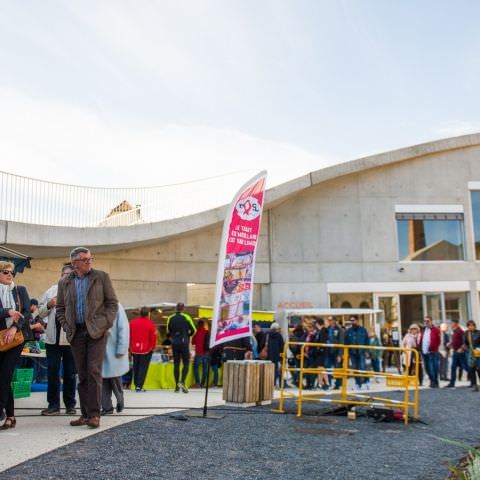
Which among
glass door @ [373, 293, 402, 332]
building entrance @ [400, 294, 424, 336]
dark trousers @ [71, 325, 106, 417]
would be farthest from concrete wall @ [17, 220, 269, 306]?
dark trousers @ [71, 325, 106, 417]

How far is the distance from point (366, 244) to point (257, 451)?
19.4 metres

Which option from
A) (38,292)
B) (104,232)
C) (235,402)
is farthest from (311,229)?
(235,402)

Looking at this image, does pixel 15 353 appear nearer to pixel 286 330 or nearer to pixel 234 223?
pixel 234 223

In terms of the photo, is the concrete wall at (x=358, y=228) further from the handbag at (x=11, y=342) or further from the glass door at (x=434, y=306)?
the handbag at (x=11, y=342)

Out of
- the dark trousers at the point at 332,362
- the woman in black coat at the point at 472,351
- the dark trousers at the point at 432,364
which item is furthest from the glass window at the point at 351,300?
the woman in black coat at the point at 472,351

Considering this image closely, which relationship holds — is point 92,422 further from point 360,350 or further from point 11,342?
point 360,350

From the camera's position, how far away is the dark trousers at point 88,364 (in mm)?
5906

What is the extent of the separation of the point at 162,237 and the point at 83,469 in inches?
632

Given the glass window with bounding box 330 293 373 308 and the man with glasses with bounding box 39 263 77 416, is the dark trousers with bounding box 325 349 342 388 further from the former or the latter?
the glass window with bounding box 330 293 373 308

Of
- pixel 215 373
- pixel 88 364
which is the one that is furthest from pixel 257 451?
pixel 215 373

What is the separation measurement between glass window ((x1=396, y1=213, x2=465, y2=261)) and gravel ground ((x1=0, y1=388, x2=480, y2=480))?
17104 millimetres

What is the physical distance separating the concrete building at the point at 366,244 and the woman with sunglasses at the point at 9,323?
52.1 ft

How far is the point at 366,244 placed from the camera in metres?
24.1

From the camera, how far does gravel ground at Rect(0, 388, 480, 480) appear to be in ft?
15.1
